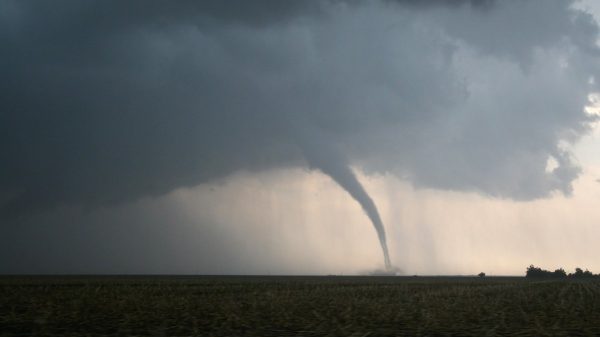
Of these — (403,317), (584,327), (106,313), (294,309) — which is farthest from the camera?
(294,309)

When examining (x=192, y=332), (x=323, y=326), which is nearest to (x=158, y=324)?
(x=192, y=332)

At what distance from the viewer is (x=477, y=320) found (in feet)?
47.5

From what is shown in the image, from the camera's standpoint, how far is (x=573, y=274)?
14088 cm

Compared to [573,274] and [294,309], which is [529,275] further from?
[294,309]

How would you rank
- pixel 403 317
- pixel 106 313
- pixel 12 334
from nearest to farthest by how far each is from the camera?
pixel 12 334, pixel 403 317, pixel 106 313

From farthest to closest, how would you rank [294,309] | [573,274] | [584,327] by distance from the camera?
[573,274], [294,309], [584,327]

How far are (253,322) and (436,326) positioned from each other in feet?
17.7

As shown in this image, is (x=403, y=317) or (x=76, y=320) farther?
(x=403, y=317)

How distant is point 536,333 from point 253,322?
7.82 m

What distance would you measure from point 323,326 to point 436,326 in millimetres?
3141

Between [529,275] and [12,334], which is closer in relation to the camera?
[12,334]

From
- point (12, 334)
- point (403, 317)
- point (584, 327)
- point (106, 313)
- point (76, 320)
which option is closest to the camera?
point (12, 334)

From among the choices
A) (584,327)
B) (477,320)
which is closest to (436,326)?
(477,320)

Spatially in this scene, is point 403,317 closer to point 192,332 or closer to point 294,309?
point 294,309
